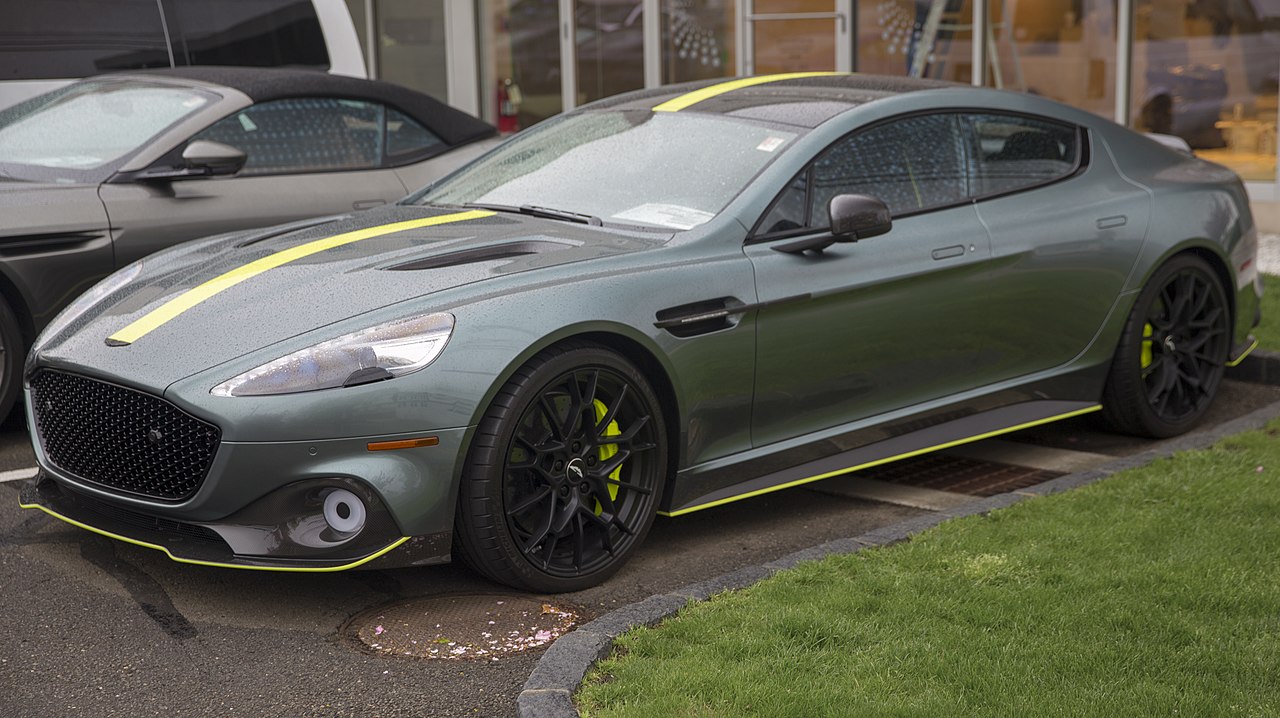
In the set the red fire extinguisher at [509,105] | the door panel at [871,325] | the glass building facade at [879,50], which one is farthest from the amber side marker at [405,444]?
the red fire extinguisher at [509,105]

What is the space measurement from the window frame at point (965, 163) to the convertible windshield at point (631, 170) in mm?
127

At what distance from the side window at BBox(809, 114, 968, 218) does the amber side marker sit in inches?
63.9

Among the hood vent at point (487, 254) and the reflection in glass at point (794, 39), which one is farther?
the reflection in glass at point (794, 39)

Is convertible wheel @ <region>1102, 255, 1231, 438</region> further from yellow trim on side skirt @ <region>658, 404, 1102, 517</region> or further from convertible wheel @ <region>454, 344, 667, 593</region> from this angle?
convertible wheel @ <region>454, 344, 667, 593</region>

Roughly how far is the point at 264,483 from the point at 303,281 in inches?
27.4

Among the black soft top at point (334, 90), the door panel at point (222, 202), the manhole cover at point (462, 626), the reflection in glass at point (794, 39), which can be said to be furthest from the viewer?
the reflection in glass at point (794, 39)

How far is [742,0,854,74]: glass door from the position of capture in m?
13.7

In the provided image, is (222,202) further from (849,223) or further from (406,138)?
(849,223)

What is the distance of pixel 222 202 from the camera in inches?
244

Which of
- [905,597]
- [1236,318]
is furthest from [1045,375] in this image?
[905,597]

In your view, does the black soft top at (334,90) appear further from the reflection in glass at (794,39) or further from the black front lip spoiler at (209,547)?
the reflection in glass at (794,39)

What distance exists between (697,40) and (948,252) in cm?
1048

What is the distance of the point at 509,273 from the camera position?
163 inches

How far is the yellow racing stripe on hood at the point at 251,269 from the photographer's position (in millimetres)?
4082
